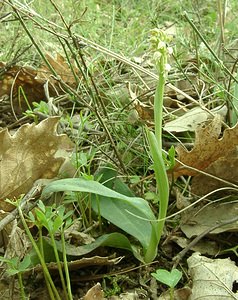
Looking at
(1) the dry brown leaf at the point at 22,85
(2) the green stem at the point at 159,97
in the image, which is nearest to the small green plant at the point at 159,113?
(2) the green stem at the point at 159,97

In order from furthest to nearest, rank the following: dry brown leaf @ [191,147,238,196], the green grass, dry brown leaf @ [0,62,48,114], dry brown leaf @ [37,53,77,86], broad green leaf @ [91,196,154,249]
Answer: dry brown leaf @ [37,53,77,86] → dry brown leaf @ [0,62,48,114] → the green grass → dry brown leaf @ [191,147,238,196] → broad green leaf @ [91,196,154,249]

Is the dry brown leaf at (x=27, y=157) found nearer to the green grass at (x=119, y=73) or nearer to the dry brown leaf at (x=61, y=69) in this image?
the green grass at (x=119, y=73)

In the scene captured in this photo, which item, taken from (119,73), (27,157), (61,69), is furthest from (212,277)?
(61,69)

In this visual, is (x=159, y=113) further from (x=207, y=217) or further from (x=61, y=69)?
(x=61, y=69)

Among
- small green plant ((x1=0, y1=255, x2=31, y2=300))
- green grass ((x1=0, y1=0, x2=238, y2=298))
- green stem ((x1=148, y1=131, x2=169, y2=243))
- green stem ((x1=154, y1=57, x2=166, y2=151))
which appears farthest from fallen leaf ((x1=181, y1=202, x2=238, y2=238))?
small green plant ((x1=0, y1=255, x2=31, y2=300))

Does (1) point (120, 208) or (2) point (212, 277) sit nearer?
(2) point (212, 277)

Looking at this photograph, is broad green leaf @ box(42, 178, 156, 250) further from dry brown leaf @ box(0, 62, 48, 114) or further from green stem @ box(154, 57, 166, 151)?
dry brown leaf @ box(0, 62, 48, 114)
